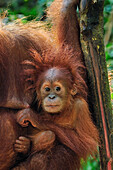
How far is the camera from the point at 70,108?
2.84 metres

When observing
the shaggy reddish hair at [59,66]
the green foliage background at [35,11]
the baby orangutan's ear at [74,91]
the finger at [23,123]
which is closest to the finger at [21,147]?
the finger at [23,123]

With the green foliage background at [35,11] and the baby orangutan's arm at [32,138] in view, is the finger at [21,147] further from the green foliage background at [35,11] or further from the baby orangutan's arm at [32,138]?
the green foliage background at [35,11]

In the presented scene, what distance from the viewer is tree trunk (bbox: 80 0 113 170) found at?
279 centimetres

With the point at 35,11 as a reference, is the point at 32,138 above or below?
below

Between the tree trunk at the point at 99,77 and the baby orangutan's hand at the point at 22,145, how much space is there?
721 millimetres

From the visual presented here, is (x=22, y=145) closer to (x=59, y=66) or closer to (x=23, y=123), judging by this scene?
(x=23, y=123)

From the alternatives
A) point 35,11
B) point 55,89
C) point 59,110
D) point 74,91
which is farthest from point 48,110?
point 35,11

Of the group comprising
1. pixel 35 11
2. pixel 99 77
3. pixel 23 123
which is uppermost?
pixel 35 11

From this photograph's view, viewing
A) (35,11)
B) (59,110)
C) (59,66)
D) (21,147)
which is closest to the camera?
(21,147)

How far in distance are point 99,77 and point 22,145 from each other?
97 centimetres

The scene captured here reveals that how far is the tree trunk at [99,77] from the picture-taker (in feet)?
9.14

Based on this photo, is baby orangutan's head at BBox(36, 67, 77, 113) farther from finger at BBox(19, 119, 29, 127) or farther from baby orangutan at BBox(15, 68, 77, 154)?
finger at BBox(19, 119, 29, 127)

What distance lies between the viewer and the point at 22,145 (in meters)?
2.70

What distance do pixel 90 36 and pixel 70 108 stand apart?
723mm
